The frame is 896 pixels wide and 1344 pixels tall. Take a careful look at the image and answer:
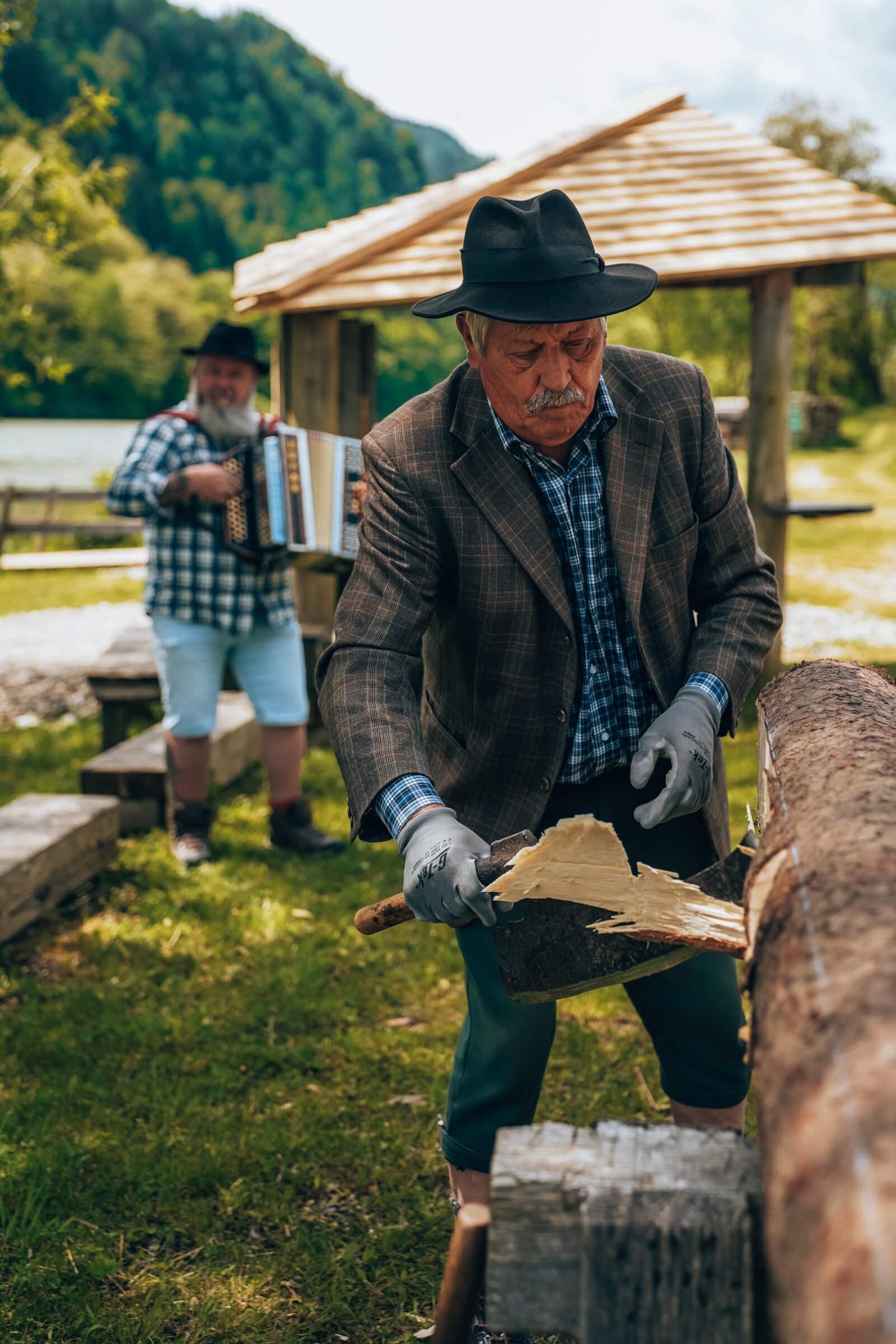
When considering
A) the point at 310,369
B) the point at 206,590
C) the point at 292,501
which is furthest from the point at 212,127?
the point at 206,590

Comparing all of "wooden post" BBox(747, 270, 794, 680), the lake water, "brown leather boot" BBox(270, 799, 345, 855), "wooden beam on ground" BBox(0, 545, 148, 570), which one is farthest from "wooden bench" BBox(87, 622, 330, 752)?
the lake water

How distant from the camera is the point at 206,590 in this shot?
4.90m

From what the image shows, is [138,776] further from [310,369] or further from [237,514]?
[310,369]

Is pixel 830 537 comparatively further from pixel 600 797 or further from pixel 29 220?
pixel 600 797

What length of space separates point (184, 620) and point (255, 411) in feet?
Result: 3.42

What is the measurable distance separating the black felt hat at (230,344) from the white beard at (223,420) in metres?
0.17

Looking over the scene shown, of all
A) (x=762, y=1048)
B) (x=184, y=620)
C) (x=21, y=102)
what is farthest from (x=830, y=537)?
(x=21, y=102)

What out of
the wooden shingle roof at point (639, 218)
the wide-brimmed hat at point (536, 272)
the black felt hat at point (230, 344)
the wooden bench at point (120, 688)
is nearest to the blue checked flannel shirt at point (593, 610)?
the wide-brimmed hat at point (536, 272)

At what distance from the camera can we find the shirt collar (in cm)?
220

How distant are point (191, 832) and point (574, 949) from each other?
10.9ft

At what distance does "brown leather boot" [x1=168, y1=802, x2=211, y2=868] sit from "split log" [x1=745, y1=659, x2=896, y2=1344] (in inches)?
148

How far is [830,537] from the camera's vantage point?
584 inches

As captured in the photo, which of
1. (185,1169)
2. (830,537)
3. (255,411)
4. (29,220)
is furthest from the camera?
(830,537)

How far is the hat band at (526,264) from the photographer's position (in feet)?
6.59
